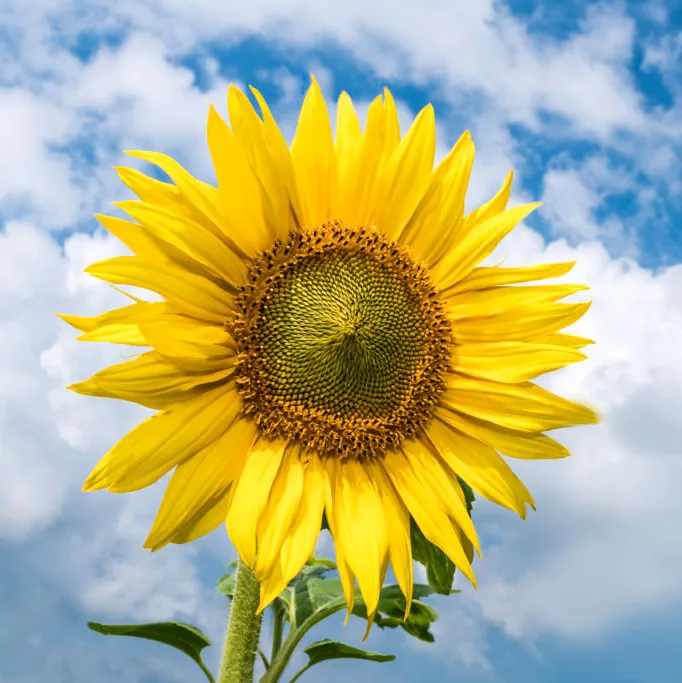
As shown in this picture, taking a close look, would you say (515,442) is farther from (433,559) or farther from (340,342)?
(340,342)

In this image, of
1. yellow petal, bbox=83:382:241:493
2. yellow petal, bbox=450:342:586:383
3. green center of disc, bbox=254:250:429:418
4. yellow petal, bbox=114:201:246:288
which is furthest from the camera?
yellow petal, bbox=450:342:586:383

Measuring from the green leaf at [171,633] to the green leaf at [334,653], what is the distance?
0.55 m

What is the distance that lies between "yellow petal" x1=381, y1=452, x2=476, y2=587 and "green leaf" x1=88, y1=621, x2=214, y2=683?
128 cm

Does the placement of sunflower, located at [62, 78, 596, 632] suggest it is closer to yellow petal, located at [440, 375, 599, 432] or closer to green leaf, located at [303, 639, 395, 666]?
yellow petal, located at [440, 375, 599, 432]

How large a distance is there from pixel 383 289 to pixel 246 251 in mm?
680

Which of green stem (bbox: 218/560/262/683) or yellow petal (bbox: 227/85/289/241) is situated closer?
yellow petal (bbox: 227/85/289/241)

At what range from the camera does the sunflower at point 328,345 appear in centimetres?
396

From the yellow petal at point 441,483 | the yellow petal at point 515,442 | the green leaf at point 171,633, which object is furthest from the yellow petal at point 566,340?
the green leaf at point 171,633

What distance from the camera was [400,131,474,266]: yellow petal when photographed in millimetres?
4500

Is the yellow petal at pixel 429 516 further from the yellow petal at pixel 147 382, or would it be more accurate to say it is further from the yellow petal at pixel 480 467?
the yellow petal at pixel 147 382

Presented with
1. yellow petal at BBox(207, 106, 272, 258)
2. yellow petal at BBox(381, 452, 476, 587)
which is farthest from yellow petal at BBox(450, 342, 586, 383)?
yellow petal at BBox(207, 106, 272, 258)

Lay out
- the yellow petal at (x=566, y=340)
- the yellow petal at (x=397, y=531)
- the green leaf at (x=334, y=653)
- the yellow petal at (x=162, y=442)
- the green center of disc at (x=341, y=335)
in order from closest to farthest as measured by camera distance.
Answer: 1. the yellow petal at (x=162, y=442)
2. the yellow petal at (x=397, y=531)
3. the green center of disc at (x=341, y=335)
4. the yellow petal at (x=566, y=340)
5. the green leaf at (x=334, y=653)

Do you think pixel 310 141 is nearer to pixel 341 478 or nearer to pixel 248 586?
pixel 341 478

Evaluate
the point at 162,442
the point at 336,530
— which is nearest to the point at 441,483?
the point at 336,530
